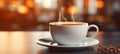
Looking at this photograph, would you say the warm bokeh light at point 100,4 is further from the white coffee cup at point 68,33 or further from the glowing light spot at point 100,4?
the white coffee cup at point 68,33

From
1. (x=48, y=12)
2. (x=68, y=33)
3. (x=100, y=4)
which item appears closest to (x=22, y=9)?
(x=48, y=12)

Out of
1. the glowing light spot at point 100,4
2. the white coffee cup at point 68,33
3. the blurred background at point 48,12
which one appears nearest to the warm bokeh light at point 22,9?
the blurred background at point 48,12

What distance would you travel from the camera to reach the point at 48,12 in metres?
2.23

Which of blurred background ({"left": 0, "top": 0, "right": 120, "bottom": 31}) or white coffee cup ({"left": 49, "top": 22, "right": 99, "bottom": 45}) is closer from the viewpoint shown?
white coffee cup ({"left": 49, "top": 22, "right": 99, "bottom": 45})

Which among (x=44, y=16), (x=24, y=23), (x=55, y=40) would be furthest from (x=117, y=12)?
(x=55, y=40)

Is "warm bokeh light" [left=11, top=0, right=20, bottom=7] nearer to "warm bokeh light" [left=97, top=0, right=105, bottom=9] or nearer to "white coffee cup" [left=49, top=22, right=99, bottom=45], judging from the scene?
"warm bokeh light" [left=97, top=0, right=105, bottom=9]

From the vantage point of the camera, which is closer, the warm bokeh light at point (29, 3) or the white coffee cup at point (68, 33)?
the white coffee cup at point (68, 33)

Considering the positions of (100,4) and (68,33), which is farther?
(100,4)

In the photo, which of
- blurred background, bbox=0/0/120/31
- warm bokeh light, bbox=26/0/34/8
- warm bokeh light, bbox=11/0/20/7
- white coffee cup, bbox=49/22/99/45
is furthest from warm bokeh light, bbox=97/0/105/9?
white coffee cup, bbox=49/22/99/45

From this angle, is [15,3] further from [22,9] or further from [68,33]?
[68,33]

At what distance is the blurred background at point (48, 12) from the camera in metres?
2.22

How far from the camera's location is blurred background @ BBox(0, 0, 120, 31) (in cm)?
222

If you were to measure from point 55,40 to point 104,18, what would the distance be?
1494 millimetres

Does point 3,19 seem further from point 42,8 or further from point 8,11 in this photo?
point 42,8
